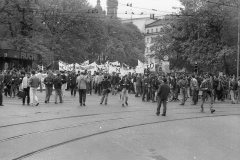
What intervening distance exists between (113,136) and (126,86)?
1093 centimetres

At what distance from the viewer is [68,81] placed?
34344mm

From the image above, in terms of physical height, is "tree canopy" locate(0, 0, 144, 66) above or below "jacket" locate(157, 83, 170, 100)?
above

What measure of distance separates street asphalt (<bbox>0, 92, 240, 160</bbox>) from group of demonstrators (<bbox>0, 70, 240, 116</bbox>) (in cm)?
248

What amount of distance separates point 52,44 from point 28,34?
23.4ft

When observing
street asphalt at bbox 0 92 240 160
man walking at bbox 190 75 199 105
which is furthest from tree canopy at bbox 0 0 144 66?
street asphalt at bbox 0 92 240 160

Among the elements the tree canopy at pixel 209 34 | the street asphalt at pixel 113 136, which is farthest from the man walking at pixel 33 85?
the tree canopy at pixel 209 34

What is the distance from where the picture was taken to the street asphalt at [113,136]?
31.9 feet

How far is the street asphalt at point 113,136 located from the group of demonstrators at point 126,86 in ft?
8.15

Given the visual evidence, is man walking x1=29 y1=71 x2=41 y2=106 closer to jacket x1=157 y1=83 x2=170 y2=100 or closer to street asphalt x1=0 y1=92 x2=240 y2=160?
street asphalt x1=0 y1=92 x2=240 y2=160

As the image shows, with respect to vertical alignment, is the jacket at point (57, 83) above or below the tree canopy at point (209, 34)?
below

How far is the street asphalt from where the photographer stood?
31.9 feet

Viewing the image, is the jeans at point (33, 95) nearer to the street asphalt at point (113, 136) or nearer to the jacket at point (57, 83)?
the jacket at point (57, 83)

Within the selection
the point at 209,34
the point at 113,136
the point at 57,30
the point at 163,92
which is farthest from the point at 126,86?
the point at 57,30

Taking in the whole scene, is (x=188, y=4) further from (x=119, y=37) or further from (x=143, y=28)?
(x=143, y=28)
